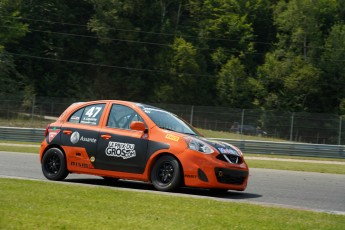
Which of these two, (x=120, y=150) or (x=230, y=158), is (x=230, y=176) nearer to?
(x=230, y=158)

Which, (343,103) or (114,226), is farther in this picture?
(343,103)

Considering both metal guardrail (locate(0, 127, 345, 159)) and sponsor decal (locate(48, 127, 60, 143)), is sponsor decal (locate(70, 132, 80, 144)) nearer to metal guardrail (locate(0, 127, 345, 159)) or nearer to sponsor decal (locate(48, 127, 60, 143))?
sponsor decal (locate(48, 127, 60, 143))

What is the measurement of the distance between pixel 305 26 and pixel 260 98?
794cm

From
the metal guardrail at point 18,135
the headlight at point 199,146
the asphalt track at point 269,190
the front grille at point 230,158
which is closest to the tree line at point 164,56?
the metal guardrail at point 18,135

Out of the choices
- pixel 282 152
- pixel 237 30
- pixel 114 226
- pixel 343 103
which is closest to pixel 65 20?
pixel 237 30

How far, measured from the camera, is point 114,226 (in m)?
6.59

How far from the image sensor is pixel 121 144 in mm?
11070

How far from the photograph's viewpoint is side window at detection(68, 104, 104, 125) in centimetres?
1166

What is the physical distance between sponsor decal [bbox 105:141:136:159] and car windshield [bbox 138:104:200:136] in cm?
63

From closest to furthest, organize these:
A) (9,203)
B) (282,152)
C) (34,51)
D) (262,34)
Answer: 1. (9,203)
2. (282,152)
3. (34,51)
4. (262,34)

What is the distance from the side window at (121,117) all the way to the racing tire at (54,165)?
112 cm

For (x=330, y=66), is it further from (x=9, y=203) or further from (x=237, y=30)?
(x=9, y=203)

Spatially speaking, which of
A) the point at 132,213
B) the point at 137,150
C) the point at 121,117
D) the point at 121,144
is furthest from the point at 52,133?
the point at 132,213

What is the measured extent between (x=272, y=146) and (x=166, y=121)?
1972 cm
